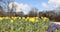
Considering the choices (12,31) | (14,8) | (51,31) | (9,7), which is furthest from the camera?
(9,7)

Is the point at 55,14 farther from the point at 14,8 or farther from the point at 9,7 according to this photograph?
the point at 9,7

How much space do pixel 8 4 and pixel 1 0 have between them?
3.05ft

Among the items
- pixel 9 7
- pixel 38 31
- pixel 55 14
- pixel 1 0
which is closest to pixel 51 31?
pixel 38 31

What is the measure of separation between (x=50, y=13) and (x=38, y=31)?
8233 millimetres

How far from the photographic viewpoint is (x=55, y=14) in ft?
36.7

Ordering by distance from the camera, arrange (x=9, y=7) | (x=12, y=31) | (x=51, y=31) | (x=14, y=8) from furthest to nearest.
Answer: (x=9, y=7), (x=14, y=8), (x=12, y=31), (x=51, y=31)

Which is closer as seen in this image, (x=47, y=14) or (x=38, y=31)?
(x=38, y=31)

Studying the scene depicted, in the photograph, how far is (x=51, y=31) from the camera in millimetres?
2039

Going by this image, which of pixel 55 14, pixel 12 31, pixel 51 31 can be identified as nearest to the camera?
pixel 51 31

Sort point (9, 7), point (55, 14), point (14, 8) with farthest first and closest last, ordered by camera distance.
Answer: point (9, 7), point (14, 8), point (55, 14)

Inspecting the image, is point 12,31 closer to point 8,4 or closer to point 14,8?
point 14,8

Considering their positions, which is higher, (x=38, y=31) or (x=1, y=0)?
(x=1, y=0)

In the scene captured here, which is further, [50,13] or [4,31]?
[50,13]

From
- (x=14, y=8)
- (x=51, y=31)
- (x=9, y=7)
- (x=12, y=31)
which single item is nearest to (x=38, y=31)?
(x=12, y=31)
